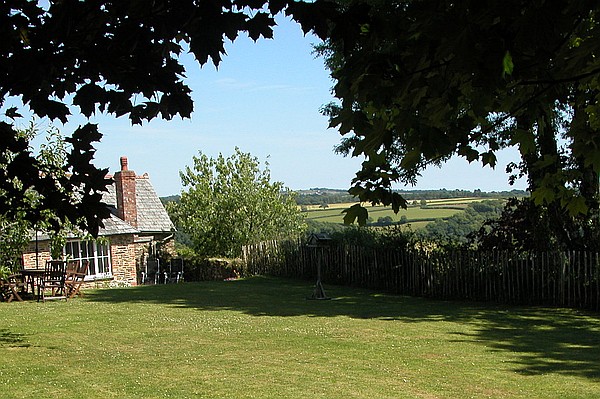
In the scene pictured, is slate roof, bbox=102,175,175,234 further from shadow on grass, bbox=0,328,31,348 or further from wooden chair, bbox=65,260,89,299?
shadow on grass, bbox=0,328,31,348

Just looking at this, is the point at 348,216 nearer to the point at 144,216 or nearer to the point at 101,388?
the point at 101,388

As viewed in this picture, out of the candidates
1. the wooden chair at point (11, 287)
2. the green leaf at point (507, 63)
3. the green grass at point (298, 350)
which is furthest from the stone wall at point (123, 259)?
the green leaf at point (507, 63)

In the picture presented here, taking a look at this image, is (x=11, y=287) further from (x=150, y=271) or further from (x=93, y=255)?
(x=150, y=271)

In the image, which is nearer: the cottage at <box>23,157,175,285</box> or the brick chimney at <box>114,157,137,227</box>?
the cottage at <box>23,157,175,285</box>

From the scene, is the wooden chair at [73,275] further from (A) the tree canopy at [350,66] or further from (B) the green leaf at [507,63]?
(B) the green leaf at [507,63]

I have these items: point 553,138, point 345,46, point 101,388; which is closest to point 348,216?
point 345,46

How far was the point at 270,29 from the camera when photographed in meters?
3.72

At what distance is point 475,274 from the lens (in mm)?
17922

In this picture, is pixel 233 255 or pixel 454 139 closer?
pixel 454 139

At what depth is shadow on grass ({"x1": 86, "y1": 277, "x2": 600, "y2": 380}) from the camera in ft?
34.7

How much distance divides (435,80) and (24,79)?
209 centimetres

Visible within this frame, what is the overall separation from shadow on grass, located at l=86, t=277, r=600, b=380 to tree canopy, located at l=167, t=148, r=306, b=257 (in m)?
13.2

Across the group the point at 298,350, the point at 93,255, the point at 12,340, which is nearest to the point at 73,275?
the point at 12,340

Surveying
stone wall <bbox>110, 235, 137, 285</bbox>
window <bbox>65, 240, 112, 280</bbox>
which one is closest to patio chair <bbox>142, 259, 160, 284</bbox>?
stone wall <bbox>110, 235, 137, 285</bbox>
